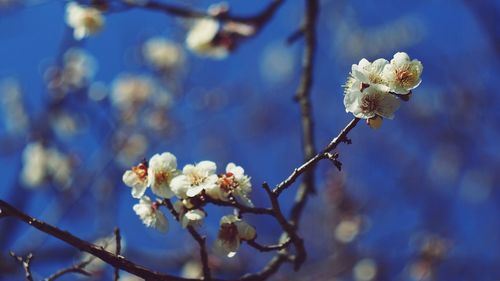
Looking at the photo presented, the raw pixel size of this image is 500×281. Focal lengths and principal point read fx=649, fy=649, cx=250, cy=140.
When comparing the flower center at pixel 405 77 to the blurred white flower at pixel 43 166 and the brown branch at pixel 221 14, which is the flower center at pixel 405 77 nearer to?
the brown branch at pixel 221 14

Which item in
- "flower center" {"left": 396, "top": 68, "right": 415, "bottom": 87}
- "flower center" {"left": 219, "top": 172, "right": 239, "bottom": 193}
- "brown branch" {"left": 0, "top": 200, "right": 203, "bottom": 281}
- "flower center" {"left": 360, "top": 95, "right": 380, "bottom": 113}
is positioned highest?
"flower center" {"left": 396, "top": 68, "right": 415, "bottom": 87}

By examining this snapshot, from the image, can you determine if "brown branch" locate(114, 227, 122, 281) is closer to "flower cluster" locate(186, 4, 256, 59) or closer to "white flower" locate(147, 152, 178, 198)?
"white flower" locate(147, 152, 178, 198)

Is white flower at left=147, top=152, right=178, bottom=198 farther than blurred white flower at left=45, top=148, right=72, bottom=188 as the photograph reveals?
No

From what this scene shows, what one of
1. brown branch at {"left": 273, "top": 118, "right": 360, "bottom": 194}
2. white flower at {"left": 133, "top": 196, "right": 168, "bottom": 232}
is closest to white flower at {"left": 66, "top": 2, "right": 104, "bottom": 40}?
white flower at {"left": 133, "top": 196, "right": 168, "bottom": 232}

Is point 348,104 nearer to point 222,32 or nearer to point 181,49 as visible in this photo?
point 222,32

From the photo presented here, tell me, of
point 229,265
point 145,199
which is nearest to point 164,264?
point 229,265

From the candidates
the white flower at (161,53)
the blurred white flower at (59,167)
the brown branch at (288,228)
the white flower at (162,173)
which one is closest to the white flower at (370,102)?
the brown branch at (288,228)
